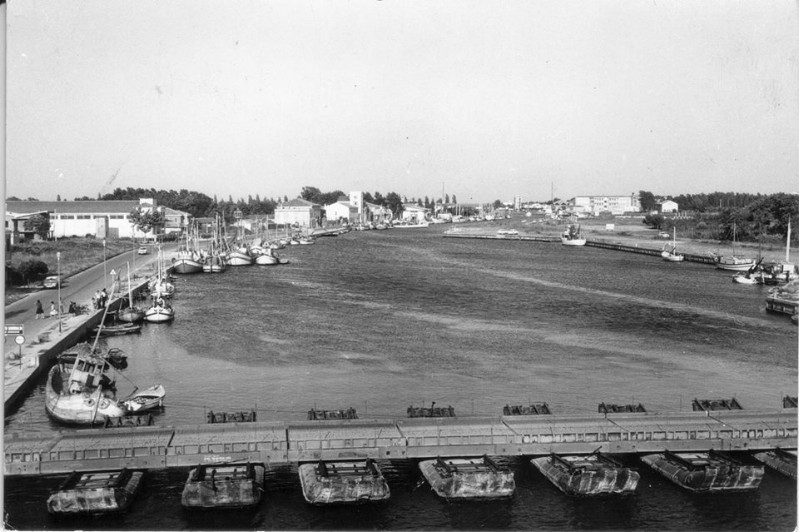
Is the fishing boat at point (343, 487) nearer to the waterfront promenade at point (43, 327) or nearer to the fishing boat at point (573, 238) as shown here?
the waterfront promenade at point (43, 327)

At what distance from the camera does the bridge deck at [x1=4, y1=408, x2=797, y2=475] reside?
41.0 feet

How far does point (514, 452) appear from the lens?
13.3m

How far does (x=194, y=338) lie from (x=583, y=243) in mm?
63385

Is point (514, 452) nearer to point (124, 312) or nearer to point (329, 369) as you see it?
point (329, 369)

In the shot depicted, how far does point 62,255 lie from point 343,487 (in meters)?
38.6

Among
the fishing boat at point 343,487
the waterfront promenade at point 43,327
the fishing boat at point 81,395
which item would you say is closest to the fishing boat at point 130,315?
the waterfront promenade at point 43,327

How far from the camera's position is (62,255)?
1774 inches

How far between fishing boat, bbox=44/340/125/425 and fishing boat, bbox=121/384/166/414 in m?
0.32

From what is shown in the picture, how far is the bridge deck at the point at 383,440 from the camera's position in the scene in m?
12.5

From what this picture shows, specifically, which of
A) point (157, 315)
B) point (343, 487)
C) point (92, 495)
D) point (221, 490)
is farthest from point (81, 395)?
point (157, 315)

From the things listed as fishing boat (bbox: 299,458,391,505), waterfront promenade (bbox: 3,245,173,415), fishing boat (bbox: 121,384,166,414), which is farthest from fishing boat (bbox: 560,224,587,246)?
fishing boat (bbox: 299,458,391,505)

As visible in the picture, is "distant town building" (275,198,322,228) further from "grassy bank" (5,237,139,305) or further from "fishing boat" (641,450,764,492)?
"fishing boat" (641,450,764,492)

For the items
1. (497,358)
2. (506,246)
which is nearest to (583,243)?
(506,246)

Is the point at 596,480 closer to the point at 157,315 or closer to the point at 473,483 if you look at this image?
the point at 473,483
